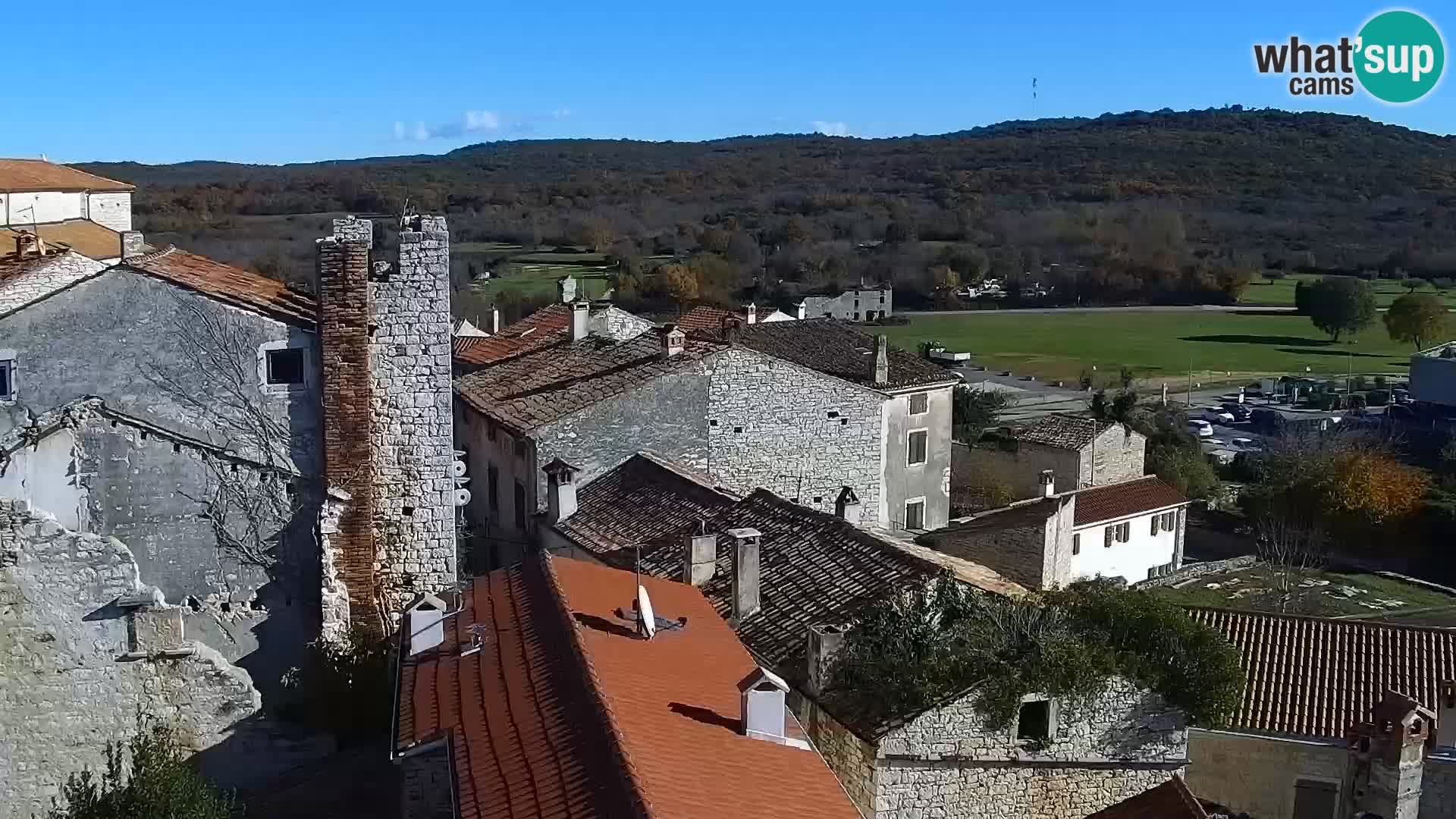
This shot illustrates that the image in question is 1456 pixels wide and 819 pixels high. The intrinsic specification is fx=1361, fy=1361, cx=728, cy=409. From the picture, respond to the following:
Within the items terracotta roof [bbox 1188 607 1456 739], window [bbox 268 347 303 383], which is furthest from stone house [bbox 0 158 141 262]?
terracotta roof [bbox 1188 607 1456 739]

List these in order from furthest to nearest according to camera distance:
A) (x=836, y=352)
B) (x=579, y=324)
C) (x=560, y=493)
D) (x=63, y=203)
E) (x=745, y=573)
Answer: (x=63, y=203)
(x=836, y=352)
(x=579, y=324)
(x=560, y=493)
(x=745, y=573)

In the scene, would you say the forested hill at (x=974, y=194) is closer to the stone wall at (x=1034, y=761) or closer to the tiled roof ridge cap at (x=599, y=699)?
the tiled roof ridge cap at (x=599, y=699)

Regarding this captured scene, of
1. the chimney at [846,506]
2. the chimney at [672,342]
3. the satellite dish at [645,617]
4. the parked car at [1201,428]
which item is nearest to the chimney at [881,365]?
the chimney at [846,506]

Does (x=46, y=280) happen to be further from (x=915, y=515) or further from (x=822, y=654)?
(x=915, y=515)

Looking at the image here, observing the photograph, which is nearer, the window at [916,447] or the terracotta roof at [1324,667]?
the terracotta roof at [1324,667]

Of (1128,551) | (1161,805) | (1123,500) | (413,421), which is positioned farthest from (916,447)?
(1161,805)
